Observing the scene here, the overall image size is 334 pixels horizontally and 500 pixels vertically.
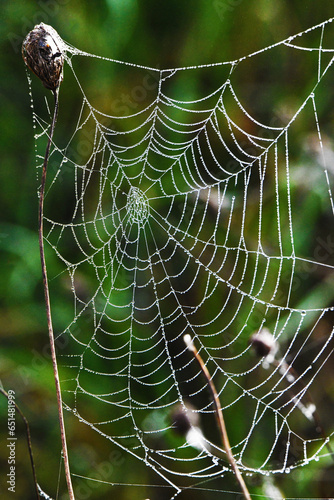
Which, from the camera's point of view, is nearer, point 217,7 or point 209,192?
point 209,192

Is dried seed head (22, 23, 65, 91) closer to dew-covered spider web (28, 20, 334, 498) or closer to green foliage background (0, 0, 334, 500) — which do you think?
dew-covered spider web (28, 20, 334, 498)

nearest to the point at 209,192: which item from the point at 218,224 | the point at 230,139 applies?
the point at 218,224

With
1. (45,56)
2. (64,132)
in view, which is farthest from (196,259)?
(45,56)

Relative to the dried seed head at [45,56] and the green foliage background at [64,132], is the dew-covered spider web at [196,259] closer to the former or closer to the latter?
the green foliage background at [64,132]

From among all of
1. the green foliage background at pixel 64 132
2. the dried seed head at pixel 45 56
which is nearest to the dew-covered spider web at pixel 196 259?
the green foliage background at pixel 64 132

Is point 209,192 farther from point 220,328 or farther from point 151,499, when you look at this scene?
point 151,499

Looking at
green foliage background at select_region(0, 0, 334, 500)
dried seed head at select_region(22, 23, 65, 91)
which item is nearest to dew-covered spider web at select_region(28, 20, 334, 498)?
green foliage background at select_region(0, 0, 334, 500)
